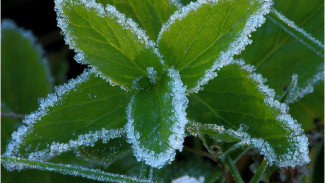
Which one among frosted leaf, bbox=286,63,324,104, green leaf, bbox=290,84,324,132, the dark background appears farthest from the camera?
the dark background

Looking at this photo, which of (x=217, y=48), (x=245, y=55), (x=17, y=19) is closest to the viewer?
(x=217, y=48)

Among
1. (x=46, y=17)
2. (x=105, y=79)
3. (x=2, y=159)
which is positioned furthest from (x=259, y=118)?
(x=46, y=17)

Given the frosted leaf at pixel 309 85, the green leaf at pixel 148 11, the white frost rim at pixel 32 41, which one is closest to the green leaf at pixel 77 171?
the green leaf at pixel 148 11

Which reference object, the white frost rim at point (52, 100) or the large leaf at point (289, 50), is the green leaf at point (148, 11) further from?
the large leaf at point (289, 50)

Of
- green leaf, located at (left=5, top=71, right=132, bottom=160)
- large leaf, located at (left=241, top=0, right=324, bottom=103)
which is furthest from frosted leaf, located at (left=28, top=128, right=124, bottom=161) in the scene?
large leaf, located at (left=241, top=0, right=324, bottom=103)

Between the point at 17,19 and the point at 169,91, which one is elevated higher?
the point at 17,19

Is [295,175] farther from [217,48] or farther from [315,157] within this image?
[217,48]

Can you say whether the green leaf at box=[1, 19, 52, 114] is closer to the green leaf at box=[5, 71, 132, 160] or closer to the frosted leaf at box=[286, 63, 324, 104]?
the green leaf at box=[5, 71, 132, 160]
